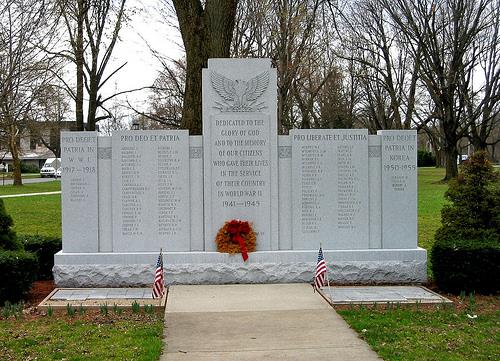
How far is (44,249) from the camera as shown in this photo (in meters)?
11.6

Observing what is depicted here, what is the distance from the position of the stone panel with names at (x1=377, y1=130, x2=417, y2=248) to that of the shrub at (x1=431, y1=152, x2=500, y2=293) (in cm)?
57

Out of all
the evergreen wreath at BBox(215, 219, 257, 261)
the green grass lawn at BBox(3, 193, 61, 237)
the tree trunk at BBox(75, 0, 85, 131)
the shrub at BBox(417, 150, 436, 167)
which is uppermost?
the tree trunk at BBox(75, 0, 85, 131)

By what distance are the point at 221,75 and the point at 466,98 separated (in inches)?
1253

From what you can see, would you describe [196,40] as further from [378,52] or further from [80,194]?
[378,52]

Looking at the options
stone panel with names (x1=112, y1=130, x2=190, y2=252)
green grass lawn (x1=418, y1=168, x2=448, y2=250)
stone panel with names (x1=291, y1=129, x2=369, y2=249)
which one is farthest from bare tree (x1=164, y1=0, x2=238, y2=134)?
green grass lawn (x1=418, y1=168, x2=448, y2=250)

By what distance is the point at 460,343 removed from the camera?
7.07 metres

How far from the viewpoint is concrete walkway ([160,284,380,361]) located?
6.73m

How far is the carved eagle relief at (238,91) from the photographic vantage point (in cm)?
1107

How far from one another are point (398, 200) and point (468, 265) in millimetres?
1934

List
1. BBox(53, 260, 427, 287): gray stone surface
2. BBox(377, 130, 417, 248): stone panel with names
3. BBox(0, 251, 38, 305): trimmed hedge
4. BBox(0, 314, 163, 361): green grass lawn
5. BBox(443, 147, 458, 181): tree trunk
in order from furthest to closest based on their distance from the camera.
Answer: BBox(443, 147, 458, 181): tree trunk < BBox(377, 130, 417, 248): stone panel with names < BBox(53, 260, 427, 287): gray stone surface < BBox(0, 251, 38, 305): trimmed hedge < BBox(0, 314, 163, 361): green grass lawn

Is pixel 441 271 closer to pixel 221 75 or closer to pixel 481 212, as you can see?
pixel 481 212

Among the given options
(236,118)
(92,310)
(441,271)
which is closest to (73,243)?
(92,310)

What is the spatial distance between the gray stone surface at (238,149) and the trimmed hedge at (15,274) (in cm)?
306

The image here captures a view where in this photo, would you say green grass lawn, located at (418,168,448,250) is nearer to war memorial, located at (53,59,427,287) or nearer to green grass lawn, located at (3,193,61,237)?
war memorial, located at (53,59,427,287)
